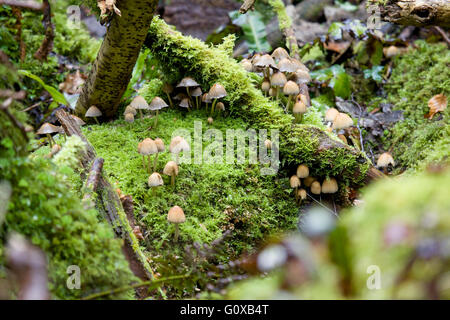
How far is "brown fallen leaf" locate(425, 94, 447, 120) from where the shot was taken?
164 inches

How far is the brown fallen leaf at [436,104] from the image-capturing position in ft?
13.6

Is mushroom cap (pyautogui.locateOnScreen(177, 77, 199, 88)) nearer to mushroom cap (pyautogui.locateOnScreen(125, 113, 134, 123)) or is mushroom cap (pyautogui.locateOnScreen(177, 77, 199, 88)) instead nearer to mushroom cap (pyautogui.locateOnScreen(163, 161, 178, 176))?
mushroom cap (pyautogui.locateOnScreen(125, 113, 134, 123))

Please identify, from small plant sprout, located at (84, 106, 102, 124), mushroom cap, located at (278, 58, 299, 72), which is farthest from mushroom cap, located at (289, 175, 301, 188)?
small plant sprout, located at (84, 106, 102, 124)

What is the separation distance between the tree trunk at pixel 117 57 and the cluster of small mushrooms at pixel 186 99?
0.81ft

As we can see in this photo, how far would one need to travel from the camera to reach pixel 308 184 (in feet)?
11.3

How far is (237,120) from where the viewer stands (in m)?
3.79

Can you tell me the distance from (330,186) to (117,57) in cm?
223

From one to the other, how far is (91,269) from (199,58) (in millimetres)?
2671

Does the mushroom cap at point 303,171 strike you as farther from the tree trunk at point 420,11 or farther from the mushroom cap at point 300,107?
the tree trunk at point 420,11

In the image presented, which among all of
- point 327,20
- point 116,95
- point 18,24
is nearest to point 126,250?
point 116,95

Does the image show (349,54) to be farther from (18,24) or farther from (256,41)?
(18,24)

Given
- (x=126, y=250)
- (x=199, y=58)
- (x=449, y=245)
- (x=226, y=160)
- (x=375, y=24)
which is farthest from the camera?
(x=375, y=24)

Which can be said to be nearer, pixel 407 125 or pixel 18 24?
pixel 407 125

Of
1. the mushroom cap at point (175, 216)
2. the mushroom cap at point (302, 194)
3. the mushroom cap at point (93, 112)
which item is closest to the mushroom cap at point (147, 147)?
the mushroom cap at point (175, 216)
